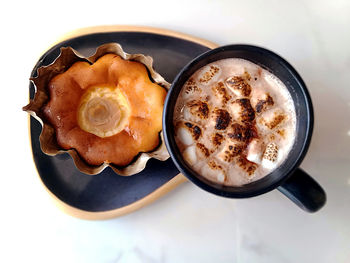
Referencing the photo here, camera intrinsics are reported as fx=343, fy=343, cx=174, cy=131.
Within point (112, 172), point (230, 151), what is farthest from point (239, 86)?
point (112, 172)

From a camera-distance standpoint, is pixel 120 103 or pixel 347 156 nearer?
pixel 120 103

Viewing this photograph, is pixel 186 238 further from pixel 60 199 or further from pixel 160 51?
pixel 160 51

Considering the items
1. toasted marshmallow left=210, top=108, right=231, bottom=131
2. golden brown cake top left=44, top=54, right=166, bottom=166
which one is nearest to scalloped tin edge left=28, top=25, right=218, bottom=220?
golden brown cake top left=44, top=54, right=166, bottom=166

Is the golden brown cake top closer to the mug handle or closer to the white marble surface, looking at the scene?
the white marble surface

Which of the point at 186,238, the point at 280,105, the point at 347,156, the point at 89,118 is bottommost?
the point at 186,238

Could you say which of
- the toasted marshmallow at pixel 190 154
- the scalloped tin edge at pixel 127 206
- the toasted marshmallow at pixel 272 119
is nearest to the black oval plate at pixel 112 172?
the scalloped tin edge at pixel 127 206

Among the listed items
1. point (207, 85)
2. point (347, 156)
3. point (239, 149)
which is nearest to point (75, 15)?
point (207, 85)

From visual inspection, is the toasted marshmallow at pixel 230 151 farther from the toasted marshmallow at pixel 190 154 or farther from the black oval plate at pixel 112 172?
the black oval plate at pixel 112 172
